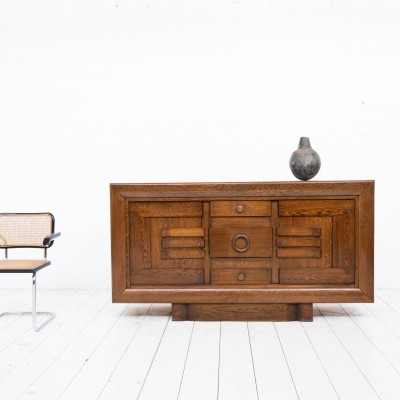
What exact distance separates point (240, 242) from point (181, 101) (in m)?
1.47

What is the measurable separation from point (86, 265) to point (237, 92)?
181cm

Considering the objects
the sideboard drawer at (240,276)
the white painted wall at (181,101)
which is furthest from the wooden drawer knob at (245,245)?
the white painted wall at (181,101)

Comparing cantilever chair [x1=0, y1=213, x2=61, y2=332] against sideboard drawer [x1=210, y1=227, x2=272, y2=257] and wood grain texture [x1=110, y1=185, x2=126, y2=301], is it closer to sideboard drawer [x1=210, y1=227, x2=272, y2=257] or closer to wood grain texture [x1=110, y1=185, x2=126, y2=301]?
wood grain texture [x1=110, y1=185, x2=126, y2=301]

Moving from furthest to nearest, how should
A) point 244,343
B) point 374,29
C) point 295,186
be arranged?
point 374,29 < point 295,186 < point 244,343

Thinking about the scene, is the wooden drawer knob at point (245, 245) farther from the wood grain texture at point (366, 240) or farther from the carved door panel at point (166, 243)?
the wood grain texture at point (366, 240)

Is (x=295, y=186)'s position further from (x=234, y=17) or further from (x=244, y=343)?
(x=234, y=17)

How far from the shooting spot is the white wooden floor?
2303 millimetres

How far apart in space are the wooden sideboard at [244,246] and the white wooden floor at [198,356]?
161 millimetres

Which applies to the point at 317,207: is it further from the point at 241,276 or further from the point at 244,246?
the point at 241,276

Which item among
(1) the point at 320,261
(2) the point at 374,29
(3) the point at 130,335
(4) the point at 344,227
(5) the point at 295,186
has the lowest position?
(3) the point at 130,335

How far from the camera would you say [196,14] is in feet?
14.4

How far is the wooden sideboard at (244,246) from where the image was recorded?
335 centimetres

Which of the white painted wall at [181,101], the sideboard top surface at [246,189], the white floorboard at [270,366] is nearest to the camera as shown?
the white floorboard at [270,366]

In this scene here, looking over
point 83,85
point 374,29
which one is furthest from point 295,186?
point 83,85
